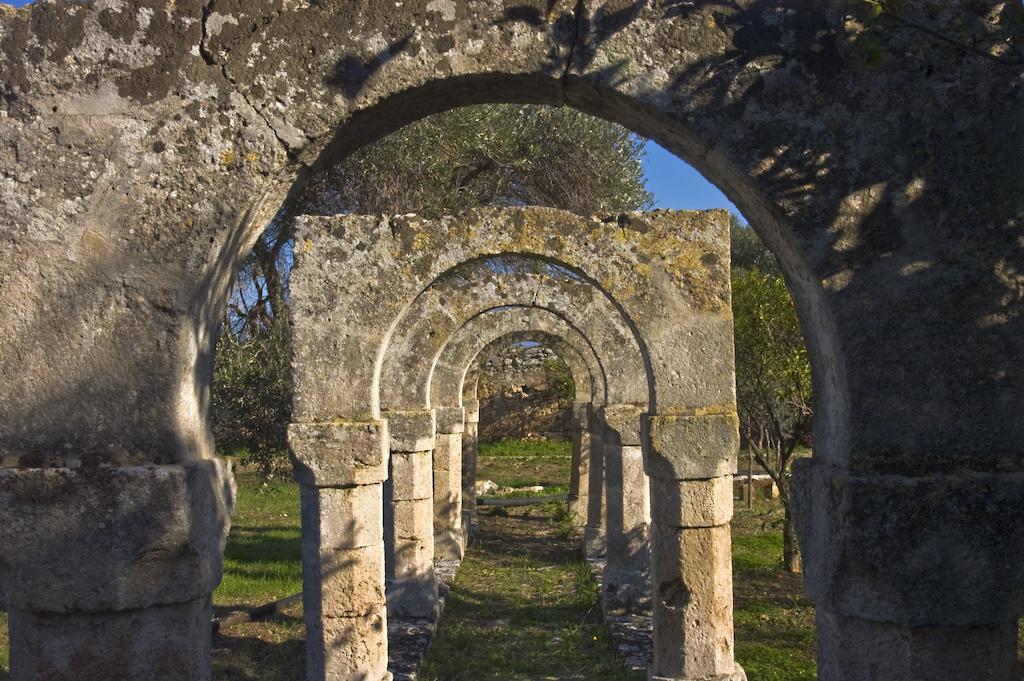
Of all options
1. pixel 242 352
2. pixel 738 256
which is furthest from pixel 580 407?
pixel 738 256

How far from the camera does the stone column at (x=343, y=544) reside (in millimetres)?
6820

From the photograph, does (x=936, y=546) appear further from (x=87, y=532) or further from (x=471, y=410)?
(x=471, y=410)

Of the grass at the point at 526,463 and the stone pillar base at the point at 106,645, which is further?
the grass at the point at 526,463

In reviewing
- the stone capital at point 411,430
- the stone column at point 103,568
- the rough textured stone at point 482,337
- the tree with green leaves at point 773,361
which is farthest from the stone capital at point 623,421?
the stone column at point 103,568

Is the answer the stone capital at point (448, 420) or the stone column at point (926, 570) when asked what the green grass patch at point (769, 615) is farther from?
the stone column at point (926, 570)

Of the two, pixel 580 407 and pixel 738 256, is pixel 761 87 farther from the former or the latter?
pixel 738 256

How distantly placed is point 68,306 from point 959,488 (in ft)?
8.65

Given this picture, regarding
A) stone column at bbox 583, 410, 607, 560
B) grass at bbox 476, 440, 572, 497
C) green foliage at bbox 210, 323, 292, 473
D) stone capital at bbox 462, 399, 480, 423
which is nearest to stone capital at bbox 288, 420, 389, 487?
green foliage at bbox 210, 323, 292, 473

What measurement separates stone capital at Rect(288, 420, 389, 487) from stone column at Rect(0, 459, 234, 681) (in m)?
3.89

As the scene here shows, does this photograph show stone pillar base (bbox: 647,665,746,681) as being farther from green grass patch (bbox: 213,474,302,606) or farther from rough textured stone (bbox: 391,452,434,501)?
rough textured stone (bbox: 391,452,434,501)

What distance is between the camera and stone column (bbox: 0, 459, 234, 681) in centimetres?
279

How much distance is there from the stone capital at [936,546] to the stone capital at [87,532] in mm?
2000

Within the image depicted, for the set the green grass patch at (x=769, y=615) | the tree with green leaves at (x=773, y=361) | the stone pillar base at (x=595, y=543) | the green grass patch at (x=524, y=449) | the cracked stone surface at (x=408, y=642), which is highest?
the tree with green leaves at (x=773, y=361)

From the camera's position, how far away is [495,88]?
3.04 m
